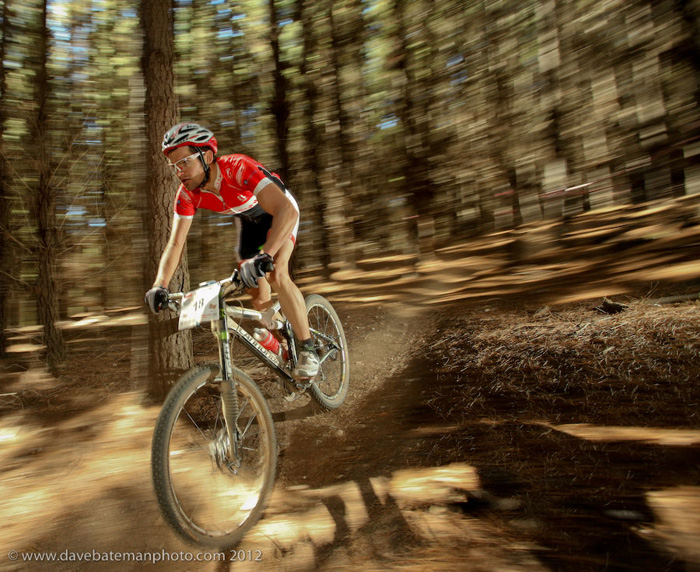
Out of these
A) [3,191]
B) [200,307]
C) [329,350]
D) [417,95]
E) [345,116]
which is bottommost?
[329,350]

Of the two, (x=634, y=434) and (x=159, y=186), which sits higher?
(x=159, y=186)

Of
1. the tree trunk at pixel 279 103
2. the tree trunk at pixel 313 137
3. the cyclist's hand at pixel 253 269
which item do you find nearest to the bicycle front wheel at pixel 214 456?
the cyclist's hand at pixel 253 269

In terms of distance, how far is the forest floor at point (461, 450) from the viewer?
2.01m

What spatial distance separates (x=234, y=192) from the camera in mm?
3115

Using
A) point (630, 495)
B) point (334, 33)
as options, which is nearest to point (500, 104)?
point (334, 33)

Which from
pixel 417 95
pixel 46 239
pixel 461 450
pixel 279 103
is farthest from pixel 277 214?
pixel 417 95

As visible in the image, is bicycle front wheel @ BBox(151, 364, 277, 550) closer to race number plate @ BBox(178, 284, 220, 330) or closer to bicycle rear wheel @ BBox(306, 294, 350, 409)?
race number plate @ BBox(178, 284, 220, 330)

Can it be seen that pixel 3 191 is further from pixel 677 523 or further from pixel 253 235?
pixel 677 523

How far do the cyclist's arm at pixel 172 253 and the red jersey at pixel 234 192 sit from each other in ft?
0.23

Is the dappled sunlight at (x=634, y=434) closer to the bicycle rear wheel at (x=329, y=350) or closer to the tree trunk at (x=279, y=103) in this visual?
the bicycle rear wheel at (x=329, y=350)

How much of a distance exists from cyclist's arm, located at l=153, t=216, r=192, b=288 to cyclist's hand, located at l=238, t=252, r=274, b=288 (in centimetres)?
69

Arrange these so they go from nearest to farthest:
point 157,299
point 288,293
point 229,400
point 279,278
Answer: point 229,400, point 157,299, point 279,278, point 288,293

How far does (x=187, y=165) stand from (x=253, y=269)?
1.02 meters

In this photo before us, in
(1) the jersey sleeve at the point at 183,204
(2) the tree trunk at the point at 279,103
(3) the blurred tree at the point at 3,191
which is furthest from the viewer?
(2) the tree trunk at the point at 279,103
